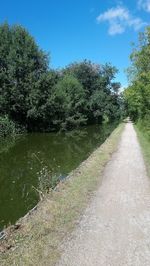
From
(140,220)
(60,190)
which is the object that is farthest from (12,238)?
(60,190)

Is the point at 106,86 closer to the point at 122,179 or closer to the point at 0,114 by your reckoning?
the point at 0,114

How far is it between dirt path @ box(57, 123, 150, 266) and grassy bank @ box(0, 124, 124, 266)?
269 mm

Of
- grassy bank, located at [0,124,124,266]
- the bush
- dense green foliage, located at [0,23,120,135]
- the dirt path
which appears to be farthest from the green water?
dense green foliage, located at [0,23,120,135]

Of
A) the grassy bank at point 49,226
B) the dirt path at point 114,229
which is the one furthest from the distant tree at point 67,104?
the dirt path at point 114,229

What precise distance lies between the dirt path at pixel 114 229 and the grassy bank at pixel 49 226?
0.88 ft

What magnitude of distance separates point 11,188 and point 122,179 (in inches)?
174

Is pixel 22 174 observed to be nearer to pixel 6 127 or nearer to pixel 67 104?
pixel 6 127

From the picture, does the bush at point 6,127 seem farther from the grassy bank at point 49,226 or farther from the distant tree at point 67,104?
the grassy bank at point 49,226

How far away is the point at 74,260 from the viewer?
6.63 meters

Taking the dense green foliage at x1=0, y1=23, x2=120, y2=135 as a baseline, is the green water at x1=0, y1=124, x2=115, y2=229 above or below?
below

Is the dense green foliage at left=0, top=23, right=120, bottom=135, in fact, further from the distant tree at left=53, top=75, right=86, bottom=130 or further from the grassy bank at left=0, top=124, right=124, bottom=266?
the grassy bank at left=0, top=124, right=124, bottom=266

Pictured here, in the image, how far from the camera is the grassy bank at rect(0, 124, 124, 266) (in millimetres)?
6859

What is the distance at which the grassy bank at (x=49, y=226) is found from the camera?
6.86 meters

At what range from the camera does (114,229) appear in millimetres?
8172
